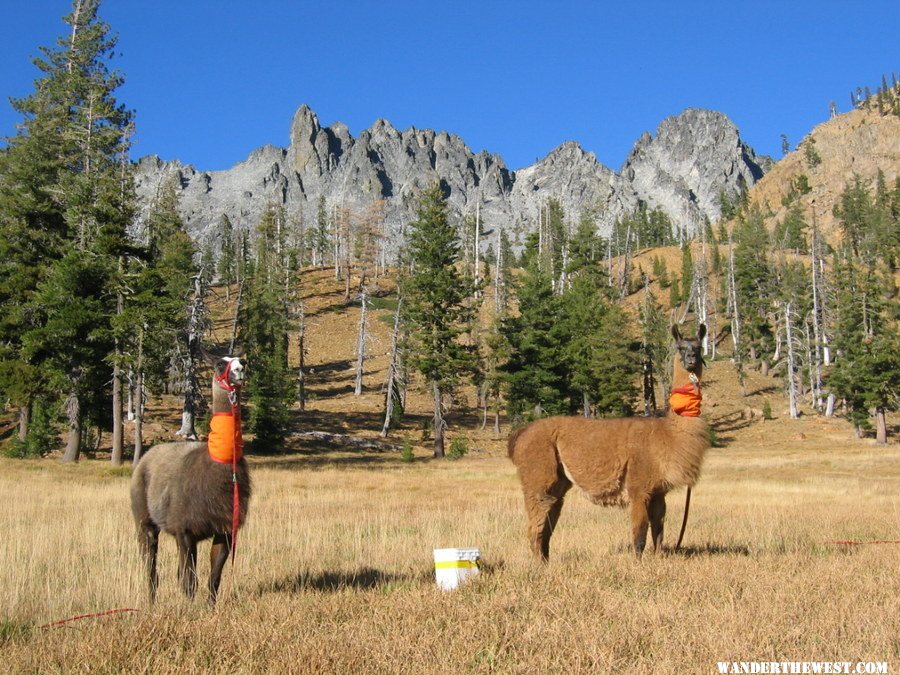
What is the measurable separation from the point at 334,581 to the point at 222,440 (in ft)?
7.70

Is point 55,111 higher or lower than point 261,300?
higher

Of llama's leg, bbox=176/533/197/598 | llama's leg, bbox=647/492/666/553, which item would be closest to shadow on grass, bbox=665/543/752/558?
llama's leg, bbox=647/492/666/553

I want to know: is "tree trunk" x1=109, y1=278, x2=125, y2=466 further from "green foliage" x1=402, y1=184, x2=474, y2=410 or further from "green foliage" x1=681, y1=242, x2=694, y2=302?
"green foliage" x1=681, y1=242, x2=694, y2=302

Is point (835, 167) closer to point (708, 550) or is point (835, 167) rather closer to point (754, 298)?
point (754, 298)

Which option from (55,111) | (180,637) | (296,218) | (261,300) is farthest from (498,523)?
(296,218)

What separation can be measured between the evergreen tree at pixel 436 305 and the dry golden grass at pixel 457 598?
27.8 meters

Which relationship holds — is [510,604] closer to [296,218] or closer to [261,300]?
[261,300]

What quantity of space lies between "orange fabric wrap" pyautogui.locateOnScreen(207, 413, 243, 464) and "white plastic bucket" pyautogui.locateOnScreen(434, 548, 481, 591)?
2321 millimetres

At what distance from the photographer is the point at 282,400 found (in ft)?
143

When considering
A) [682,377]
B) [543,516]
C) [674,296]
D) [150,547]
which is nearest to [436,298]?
[682,377]

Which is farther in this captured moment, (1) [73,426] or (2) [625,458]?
(1) [73,426]

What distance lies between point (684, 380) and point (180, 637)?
654 cm

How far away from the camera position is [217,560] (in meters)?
6.64

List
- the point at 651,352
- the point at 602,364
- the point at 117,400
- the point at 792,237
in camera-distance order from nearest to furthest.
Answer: the point at 117,400, the point at 602,364, the point at 651,352, the point at 792,237
